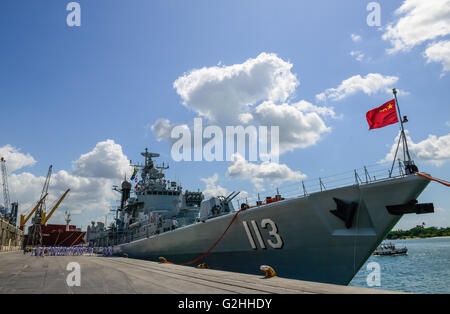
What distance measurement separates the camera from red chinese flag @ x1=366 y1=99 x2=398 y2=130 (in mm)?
8805

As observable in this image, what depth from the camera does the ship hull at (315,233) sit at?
862cm

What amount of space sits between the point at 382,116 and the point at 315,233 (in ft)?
14.4

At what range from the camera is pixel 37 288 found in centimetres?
545

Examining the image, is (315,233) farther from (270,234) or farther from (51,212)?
(51,212)

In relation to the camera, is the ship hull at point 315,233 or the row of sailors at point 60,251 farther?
the row of sailors at point 60,251

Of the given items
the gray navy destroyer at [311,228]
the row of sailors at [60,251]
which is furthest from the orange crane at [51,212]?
the gray navy destroyer at [311,228]

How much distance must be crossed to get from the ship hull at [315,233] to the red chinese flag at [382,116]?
6.05 ft

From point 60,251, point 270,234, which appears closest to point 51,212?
point 60,251

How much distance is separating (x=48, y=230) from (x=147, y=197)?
182 ft

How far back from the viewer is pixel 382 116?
9008 mm

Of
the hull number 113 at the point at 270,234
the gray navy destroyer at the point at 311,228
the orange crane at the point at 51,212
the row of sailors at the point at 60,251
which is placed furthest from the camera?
the orange crane at the point at 51,212

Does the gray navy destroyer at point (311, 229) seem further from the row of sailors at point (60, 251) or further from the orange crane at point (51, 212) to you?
the orange crane at point (51, 212)
